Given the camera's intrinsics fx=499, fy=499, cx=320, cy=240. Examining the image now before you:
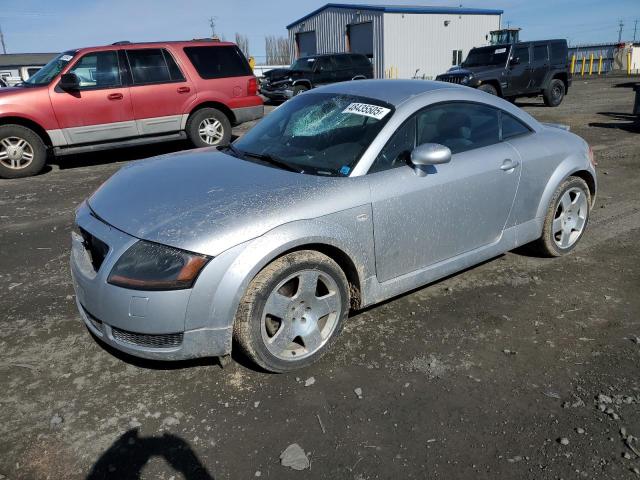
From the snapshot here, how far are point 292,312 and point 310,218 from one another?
→ 1.78 feet

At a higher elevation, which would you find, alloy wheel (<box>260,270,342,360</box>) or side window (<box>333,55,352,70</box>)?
side window (<box>333,55,352,70</box>)

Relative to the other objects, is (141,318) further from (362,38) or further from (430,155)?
(362,38)

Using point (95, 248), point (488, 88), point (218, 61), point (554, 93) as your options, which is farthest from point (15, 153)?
point (554, 93)

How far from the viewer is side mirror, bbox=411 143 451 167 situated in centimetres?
306

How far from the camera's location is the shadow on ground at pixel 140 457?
2.22m

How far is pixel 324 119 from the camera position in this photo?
3602 millimetres

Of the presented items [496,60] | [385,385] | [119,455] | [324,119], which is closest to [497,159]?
[324,119]

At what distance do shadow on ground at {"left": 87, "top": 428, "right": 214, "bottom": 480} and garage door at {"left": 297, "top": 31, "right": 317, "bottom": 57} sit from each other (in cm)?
3576

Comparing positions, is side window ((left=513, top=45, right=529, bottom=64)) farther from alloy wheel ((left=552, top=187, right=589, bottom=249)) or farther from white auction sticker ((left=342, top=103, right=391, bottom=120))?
white auction sticker ((left=342, top=103, right=391, bottom=120))

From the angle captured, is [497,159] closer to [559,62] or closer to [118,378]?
[118,378]

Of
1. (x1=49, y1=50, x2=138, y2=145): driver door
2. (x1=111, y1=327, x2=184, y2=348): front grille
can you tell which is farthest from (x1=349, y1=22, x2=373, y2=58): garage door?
(x1=111, y1=327, x2=184, y2=348): front grille

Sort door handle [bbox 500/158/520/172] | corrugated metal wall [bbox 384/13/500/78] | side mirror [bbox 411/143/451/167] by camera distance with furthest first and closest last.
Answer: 1. corrugated metal wall [bbox 384/13/500/78]
2. door handle [bbox 500/158/520/172]
3. side mirror [bbox 411/143/451/167]

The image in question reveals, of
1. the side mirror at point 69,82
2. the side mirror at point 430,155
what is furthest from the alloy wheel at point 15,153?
the side mirror at point 430,155

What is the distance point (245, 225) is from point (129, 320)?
30.0 inches
